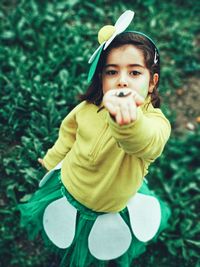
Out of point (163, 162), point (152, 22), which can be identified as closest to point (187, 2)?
point (152, 22)

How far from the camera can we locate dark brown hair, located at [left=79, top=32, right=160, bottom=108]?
186cm

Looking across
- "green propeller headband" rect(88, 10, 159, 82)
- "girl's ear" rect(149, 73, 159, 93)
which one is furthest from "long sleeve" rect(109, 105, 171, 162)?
"green propeller headband" rect(88, 10, 159, 82)

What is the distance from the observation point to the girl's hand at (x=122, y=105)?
147cm

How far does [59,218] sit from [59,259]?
0.61 m

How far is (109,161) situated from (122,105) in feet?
1.57

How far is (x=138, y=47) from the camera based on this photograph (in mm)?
1854

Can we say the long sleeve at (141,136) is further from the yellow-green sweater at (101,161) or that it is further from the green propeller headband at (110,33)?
the green propeller headband at (110,33)

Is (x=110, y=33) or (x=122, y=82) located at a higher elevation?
(x=110, y=33)

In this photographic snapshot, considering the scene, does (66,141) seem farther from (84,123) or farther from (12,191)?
(12,191)

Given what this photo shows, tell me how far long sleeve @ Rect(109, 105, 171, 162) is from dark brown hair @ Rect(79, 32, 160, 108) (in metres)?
0.27

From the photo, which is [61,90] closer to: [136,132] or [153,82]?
[153,82]

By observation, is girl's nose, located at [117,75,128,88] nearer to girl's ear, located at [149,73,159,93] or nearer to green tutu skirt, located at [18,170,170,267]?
girl's ear, located at [149,73,159,93]

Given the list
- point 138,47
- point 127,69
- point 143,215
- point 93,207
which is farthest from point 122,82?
point 143,215

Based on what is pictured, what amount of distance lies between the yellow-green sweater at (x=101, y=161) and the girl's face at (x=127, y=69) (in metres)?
0.12
